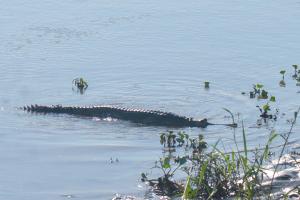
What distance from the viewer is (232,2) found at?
770 inches

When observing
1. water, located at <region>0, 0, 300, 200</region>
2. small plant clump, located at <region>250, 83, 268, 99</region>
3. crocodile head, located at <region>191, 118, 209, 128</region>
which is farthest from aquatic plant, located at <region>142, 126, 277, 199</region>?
small plant clump, located at <region>250, 83, 268, 99</region>

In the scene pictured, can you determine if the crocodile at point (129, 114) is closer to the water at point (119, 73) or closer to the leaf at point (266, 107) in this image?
the water at point (119, 73)

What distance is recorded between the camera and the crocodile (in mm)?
12180

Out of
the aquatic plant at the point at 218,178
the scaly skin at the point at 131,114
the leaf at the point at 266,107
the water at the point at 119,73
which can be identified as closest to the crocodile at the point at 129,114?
the scaly skin at the point at 131,114

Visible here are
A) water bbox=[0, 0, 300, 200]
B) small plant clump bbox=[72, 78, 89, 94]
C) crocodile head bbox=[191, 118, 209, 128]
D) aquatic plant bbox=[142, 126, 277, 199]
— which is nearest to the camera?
aquatic plant bbox=[142, 126, 277, 199]

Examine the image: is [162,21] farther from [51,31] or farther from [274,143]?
[274,143]

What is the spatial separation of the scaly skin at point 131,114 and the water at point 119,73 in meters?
0.13

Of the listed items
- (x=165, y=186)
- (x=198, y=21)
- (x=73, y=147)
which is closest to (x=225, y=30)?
(x=198, y=21)

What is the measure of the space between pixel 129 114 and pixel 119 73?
7.22 ft

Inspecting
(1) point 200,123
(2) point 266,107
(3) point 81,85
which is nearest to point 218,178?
(1) point 200,123

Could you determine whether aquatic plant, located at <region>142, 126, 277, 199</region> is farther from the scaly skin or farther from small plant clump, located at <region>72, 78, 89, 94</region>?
small plant clump, located at <region>72, 78, 89, 94</region>

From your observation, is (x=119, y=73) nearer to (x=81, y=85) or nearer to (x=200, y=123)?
(x=81, y=85)

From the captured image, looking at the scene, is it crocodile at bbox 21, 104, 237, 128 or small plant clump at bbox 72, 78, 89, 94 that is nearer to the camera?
crocodile at bbox 21, 104, 237, 128

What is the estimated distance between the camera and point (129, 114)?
12.5 metres
